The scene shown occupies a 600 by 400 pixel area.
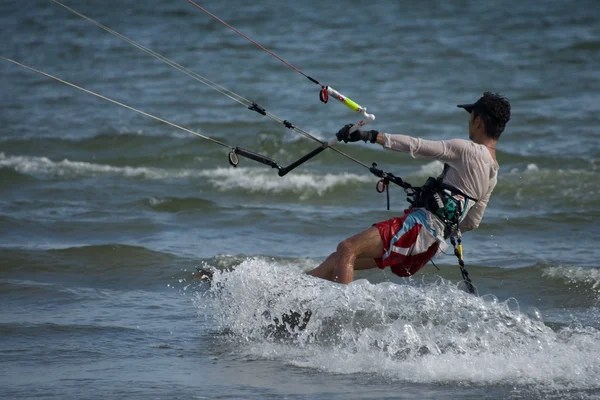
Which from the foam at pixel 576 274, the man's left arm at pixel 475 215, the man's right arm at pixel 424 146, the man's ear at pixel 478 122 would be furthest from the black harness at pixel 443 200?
the foam at pixel 576 274

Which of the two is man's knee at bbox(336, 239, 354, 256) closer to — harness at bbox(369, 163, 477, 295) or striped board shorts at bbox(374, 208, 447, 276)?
striped board shorts at bbox(374, 208, 447, 276)

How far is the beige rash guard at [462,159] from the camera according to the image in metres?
6.88

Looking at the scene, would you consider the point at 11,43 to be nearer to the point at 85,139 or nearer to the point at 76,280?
the point at 85,139

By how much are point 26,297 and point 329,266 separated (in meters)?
3.22

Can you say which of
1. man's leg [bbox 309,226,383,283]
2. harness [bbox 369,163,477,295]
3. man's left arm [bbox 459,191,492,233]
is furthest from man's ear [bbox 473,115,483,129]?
man's leg [bbox 309,226,383,283]

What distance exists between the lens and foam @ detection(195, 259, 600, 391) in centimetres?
664

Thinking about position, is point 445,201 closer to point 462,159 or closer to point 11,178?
point 462,159

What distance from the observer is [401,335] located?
23.6 feet

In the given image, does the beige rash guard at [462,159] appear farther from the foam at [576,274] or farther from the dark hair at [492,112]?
the foam at [576,274]

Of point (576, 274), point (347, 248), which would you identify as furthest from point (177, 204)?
point (347, 248)

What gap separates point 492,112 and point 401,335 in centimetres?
178

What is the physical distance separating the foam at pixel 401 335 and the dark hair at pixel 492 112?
1362 mm

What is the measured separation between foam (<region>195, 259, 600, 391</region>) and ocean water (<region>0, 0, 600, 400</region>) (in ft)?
0.06

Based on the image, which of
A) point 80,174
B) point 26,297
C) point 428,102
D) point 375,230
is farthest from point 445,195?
point 428,102
